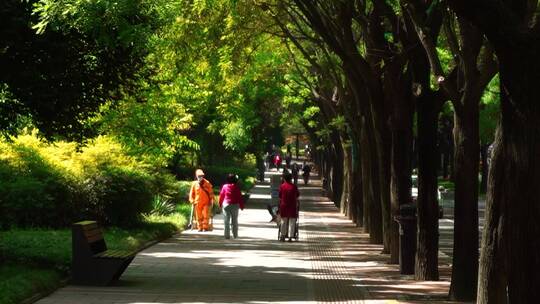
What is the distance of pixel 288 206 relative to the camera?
26.6 metres

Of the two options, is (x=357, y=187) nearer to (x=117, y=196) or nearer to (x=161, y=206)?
(x=161, y=206)

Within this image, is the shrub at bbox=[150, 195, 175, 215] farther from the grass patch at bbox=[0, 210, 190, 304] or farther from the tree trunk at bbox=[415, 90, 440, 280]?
the tree trunk at bbox=[415, 90, 440, 280]

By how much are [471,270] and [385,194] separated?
8243 mm

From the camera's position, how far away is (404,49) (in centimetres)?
1662

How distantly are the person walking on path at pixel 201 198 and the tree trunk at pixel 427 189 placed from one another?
→ 40.7ft

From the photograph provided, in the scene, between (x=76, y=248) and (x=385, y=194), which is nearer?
(x=76, y=248)

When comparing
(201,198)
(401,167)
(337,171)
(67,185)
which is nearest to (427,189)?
(401,167)

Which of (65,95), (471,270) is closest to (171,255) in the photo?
(65,95)

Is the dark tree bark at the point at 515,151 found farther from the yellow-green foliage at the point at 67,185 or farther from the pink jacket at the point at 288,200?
the pink jacket at the point at 288,200

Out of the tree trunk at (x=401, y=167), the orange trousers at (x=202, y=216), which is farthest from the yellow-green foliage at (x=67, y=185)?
the tree trunk at (x=401, y=167)

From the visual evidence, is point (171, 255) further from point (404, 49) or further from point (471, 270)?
point (471, 270)

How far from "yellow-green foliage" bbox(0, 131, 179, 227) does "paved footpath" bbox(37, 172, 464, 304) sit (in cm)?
173

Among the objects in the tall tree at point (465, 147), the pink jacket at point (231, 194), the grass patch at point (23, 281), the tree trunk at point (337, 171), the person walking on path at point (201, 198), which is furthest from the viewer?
the tree trunk at point (337, 171)

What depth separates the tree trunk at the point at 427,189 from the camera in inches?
624
